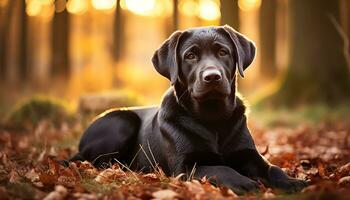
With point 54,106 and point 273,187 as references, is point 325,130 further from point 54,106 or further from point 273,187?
point 273,187

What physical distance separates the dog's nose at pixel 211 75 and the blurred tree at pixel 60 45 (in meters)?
16.0

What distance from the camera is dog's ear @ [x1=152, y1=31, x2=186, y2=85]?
5527 mm

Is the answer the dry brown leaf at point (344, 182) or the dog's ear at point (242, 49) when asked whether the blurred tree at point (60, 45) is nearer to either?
the dog's ear at point (242, 49)

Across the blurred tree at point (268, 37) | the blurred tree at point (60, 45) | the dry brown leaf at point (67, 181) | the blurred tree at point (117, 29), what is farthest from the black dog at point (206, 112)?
the blurred tree at point (268, 37)

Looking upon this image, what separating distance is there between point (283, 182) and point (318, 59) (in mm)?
9852

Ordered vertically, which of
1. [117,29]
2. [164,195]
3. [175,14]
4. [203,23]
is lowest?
[203,23]

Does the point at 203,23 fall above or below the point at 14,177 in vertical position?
below

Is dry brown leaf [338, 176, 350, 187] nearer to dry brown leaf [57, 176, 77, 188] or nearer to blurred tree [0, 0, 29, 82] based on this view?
dry brown leaf [57, 176, 77, 188]

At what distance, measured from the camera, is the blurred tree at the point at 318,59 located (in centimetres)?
1389

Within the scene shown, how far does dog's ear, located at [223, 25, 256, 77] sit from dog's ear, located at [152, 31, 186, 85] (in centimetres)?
54

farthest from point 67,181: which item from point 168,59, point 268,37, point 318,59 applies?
point 268,37

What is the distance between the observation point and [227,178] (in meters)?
4.78

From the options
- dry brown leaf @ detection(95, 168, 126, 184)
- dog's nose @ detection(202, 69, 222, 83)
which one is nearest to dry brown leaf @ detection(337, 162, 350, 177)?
dog's nose @ detection(202, 69, 222, 83)

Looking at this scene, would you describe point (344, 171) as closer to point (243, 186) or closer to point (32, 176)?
point (243, 186)
